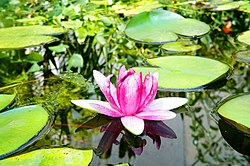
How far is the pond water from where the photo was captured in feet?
2.39

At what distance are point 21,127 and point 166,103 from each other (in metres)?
0.31

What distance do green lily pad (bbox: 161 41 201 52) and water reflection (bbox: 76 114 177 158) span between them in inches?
19.6

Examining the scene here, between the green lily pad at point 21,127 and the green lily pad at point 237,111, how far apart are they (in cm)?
38

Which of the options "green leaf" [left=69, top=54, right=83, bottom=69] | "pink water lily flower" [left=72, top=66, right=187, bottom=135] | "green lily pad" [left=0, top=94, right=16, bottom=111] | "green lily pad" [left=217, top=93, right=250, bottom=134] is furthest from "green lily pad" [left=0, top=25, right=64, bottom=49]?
"green lily pad" [left=217, top=93, right=250, bottom=134]

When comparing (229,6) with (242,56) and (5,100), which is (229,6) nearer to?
(242,56)

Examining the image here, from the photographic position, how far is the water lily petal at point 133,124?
0.73 meters

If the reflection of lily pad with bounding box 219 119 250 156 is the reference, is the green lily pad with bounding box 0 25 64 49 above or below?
above

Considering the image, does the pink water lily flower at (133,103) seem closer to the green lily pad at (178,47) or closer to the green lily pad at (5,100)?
the green lily pad at (5,100)

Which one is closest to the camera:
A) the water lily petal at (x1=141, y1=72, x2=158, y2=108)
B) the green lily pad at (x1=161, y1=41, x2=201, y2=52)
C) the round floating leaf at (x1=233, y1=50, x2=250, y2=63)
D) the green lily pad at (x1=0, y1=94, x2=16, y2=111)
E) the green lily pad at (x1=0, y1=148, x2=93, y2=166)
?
the green lily pad at (x1=0, y1=148, x2=93, y2=166)

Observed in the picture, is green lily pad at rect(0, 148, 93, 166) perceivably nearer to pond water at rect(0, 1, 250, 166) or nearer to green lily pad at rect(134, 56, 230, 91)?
pond water at rect(0, 1, 250, 166)

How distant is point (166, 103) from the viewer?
0.81 meters

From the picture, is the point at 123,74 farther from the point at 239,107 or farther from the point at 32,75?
the point at 32,75

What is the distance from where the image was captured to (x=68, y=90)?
0.99 m

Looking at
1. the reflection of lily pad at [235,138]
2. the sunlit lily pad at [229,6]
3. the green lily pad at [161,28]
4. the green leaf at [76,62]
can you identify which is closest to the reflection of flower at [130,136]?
the reflection of lily pad at [235,138]
